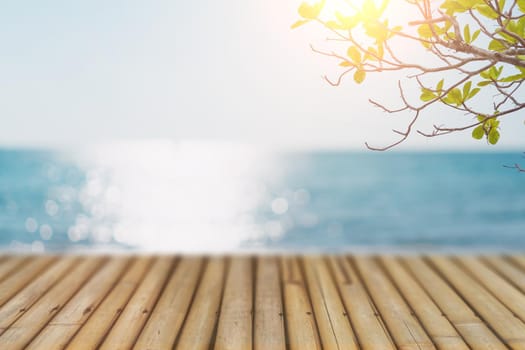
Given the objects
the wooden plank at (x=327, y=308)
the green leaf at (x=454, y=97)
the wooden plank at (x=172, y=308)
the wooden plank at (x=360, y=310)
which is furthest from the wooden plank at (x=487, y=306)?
the wooden plank at (x=172, y=308)

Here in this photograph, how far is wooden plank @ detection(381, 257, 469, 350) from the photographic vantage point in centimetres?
209

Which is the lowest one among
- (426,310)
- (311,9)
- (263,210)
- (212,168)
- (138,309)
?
(212,168)

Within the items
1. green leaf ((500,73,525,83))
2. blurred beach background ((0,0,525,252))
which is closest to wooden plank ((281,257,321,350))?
blurred beach background ((0,0,525,252))

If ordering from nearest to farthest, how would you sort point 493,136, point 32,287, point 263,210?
point 493,136, point 32,287, point 263,210

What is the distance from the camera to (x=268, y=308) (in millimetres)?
2453

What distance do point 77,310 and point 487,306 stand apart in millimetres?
2043

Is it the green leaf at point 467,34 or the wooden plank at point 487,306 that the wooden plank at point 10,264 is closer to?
the wooden plank at point 487,306

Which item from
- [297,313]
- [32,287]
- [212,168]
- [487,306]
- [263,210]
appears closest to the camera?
[297,313]

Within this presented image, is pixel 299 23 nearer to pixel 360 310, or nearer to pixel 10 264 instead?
pixel 360 310

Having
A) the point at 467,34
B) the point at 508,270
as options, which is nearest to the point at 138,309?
the point at 467,34

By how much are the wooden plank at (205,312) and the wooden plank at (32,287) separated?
2.67ft

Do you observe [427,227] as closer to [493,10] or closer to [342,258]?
[342,258]

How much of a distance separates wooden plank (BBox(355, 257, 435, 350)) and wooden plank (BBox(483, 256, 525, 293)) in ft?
2.45

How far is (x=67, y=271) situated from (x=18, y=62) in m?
27.5
